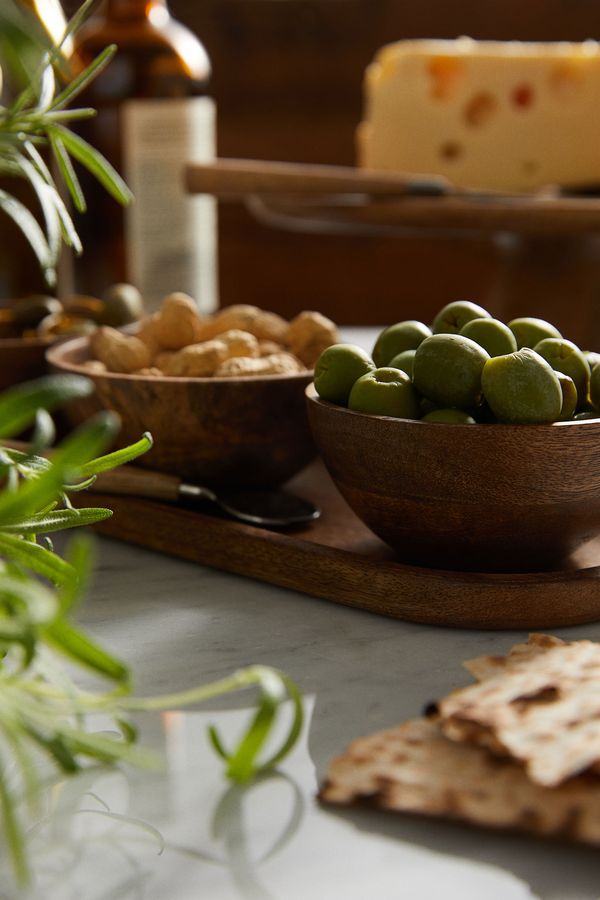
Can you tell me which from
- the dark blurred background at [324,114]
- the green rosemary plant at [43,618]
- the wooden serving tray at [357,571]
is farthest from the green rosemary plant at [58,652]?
the dark blurred background at [324,114]

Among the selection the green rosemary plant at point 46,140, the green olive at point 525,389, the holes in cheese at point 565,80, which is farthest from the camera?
the holes in cheese at point 565,80

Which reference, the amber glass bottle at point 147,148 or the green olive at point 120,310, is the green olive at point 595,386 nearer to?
the green olive at point 120,310

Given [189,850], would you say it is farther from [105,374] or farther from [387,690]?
[105,374]

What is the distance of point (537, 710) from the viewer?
0.46 metres

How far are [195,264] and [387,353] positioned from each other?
2.15 ft

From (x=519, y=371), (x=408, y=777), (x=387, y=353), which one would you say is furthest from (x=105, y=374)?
(x=408, y=777)

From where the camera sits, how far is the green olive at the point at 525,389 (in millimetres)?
585

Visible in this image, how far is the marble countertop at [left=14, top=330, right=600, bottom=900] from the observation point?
40cm

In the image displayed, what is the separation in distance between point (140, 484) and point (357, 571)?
0.18m

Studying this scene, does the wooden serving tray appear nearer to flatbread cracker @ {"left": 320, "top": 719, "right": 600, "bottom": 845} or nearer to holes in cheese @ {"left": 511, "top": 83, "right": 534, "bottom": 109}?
flatbread cracker @ {"left": 320, "top": 719, "right": 600, "bottom": 845}

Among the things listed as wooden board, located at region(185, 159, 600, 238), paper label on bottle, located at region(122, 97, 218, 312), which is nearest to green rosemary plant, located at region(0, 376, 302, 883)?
wooden board, located at region(185, 159, 600, 238)

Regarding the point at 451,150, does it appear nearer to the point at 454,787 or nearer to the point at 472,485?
the point at 472,485

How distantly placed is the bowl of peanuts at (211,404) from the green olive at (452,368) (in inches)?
6.4

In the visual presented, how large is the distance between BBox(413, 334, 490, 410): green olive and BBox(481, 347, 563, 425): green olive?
2 cm
